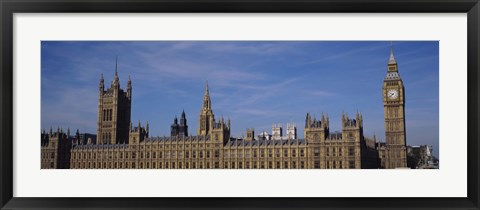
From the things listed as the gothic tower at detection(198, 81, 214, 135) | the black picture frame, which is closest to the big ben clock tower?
the black picture frame

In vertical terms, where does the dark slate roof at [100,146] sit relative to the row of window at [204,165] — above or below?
above

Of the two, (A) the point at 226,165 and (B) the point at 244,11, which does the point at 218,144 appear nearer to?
(A) the point at 226,165

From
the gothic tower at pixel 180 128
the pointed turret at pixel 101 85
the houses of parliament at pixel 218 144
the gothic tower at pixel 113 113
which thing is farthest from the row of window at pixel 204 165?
the pointed turret at pixel 101 85

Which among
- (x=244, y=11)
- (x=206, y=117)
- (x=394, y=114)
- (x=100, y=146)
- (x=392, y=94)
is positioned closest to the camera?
(x=244, y=11)

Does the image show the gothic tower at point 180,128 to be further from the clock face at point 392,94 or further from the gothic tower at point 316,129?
the clock face at point 392,94

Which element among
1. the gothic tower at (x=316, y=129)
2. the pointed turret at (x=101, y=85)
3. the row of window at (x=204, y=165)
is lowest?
the row of window at (x=204, y=165)

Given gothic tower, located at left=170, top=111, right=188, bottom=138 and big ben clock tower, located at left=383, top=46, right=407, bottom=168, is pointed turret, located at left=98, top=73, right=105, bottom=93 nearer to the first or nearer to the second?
gothic tower, located at left=170, top=111, right=188, bottom=138

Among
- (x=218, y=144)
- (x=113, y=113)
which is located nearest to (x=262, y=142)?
(x=218, y=144)
